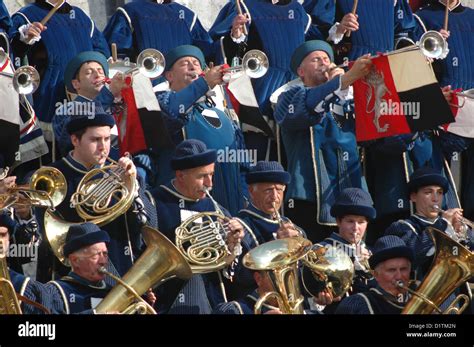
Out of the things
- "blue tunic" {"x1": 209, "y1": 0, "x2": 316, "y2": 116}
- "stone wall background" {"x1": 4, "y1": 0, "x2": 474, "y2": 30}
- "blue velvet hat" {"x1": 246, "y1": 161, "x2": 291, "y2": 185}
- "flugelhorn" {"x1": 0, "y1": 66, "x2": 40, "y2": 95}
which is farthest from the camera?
"stone wall background" {"x1": 4, "y1": 0, "x2": 474, "y2": 30}

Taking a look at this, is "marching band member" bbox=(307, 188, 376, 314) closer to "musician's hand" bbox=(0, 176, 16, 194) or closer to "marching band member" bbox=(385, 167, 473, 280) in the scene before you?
"marching band member" bbox=(385, 167, 473, 280)

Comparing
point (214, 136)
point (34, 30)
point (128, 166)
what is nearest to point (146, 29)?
point (34, 30)

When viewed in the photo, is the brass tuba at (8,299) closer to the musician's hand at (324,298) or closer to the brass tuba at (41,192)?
the brass tuba at (41,192)

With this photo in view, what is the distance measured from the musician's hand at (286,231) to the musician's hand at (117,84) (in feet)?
4.74

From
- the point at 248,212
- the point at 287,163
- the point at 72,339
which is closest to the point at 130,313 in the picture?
the point at 72,339

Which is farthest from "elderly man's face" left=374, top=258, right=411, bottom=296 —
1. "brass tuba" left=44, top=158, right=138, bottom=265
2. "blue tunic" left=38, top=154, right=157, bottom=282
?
"brass tuba" left=44, top=158, right=138, bottom=265

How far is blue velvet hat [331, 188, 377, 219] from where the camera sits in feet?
A: 54.0

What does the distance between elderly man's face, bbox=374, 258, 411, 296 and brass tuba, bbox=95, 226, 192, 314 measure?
1276 mm

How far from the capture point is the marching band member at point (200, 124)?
16.8 metres

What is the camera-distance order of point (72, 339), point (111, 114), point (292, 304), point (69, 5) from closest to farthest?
point (72, 339)
point (292, 304)
point (111, 114)
point (69, 5)

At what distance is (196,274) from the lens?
51.5 feet

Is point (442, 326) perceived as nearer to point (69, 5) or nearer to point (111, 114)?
point (111, 114)

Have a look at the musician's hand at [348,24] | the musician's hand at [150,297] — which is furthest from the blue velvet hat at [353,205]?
the musician's hand at [348,24]

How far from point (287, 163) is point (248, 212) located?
3.89ft
